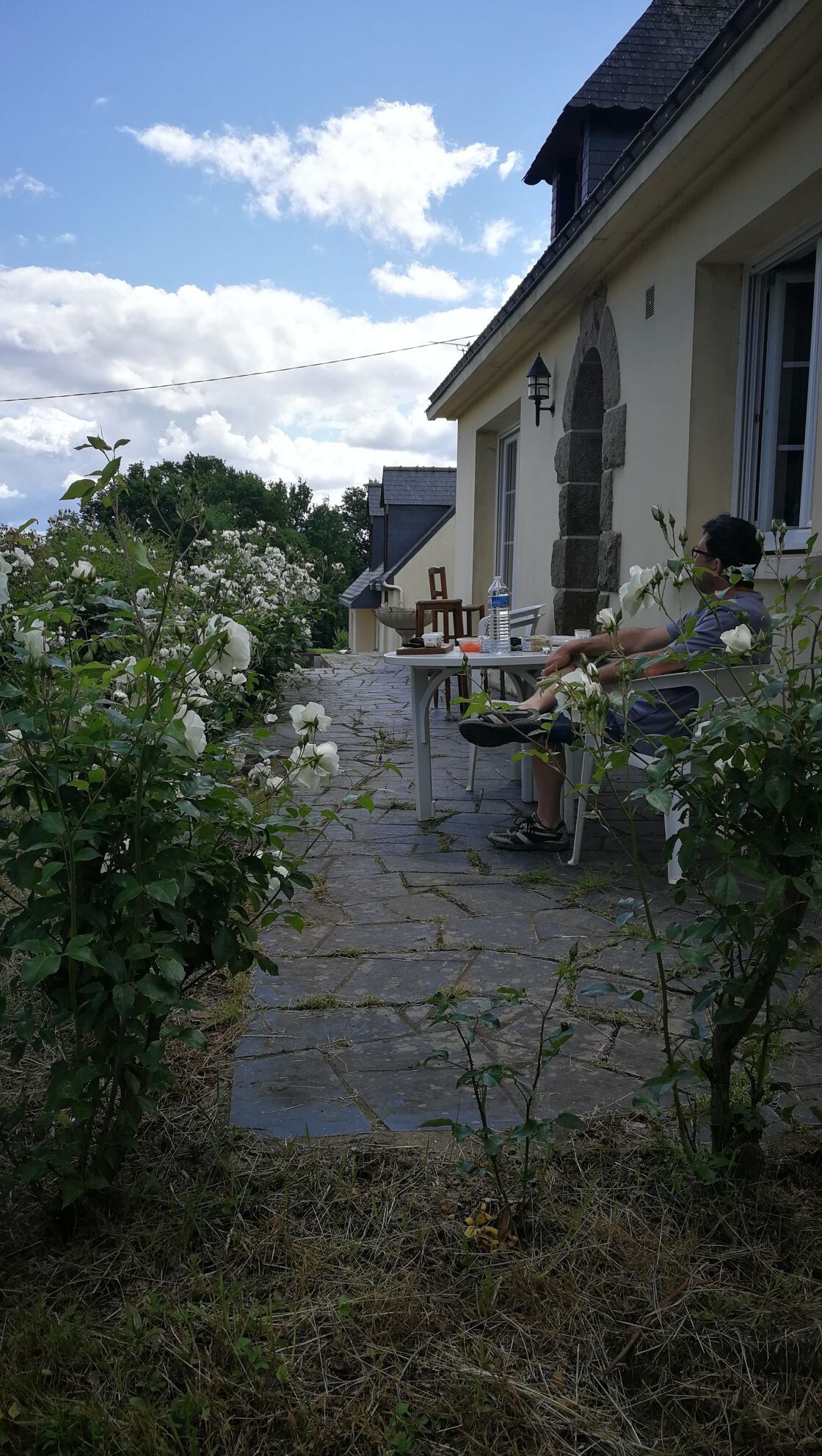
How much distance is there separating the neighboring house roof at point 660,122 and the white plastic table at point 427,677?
240 cm

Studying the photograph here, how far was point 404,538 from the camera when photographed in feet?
99.6

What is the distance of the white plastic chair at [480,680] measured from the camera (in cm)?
534

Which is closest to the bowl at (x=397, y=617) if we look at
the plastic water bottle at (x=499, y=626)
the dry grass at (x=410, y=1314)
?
the plastic water bottle at (x=499, y=626)

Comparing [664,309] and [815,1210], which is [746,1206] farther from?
[664,309]

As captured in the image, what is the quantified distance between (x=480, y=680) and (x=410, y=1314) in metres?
6.91

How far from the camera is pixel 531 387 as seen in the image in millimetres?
7996

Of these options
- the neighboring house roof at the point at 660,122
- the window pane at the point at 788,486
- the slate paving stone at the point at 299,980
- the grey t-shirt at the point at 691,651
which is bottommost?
the slate paving stone at the point at 299,980

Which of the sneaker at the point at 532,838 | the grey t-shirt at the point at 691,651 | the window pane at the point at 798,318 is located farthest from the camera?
the window pane at the point at 798,318

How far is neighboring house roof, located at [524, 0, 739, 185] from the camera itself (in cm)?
815

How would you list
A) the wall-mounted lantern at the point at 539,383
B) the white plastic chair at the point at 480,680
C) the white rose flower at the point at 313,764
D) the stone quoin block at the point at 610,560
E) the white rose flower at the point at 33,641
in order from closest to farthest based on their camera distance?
the white rose flower at the point at 33,641, the white rose flower at the point at 313,764, the white plastic chair at the point at 480,680, the stone quoin block at the point at 610,560, the wall-mounted lantern at the point at 539,383

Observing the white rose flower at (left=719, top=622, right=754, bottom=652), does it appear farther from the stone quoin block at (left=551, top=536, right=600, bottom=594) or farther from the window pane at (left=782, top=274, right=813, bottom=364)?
the stone quoin block at (left=551, top=536, right=600, bottom=594)

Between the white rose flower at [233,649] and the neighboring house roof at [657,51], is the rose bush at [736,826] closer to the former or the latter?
the white rose flower at [233,649]

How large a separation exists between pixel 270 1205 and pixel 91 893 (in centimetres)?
66

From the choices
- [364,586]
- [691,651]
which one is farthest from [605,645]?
[364,586]
